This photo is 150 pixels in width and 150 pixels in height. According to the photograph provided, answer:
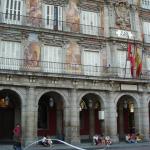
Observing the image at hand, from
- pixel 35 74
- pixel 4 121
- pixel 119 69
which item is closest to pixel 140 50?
pixel 119 69

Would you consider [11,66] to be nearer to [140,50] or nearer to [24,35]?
[24,35]

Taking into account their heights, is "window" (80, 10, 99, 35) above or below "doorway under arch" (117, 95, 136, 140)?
above

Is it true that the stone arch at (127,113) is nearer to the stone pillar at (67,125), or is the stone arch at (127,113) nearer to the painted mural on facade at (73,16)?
the stone pillar at (67,125)

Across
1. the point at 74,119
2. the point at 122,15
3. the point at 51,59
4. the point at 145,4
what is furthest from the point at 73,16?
the point at 74,119

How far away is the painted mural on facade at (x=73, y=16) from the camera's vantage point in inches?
964

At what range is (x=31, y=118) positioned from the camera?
70.3 feet

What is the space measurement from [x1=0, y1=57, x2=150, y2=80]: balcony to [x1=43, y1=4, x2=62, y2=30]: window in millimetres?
3108

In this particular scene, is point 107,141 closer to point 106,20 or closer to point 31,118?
point 31,118

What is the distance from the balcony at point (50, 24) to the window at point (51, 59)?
5.47 feet

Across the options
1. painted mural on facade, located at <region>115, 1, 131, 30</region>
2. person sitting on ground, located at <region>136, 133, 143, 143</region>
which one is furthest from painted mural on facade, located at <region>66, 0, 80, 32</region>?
person sitting on ground, located at <region>136, 133, 143, 143</region>

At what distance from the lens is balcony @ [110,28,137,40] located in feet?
85.2

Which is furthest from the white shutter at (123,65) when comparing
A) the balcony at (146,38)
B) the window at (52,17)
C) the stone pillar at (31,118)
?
the stone pillar at (31,118)

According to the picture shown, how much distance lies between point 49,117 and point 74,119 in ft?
9.48

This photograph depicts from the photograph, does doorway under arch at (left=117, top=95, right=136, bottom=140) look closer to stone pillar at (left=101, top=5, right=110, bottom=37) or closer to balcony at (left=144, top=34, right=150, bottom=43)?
balcony at (left=144, top=34, right=150, bottom=43)
